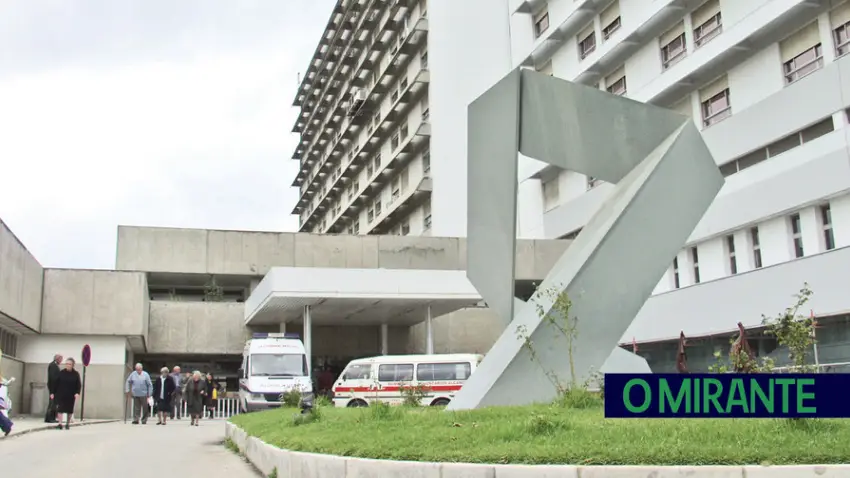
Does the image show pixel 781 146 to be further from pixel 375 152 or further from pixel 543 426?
pixel 375 152

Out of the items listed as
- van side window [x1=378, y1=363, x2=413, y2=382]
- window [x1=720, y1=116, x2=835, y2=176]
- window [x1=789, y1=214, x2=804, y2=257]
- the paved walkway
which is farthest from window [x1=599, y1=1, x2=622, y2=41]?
the paved walkway

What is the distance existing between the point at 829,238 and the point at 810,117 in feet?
11.6

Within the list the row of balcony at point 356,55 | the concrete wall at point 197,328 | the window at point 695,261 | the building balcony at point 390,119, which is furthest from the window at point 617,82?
the row of balcony at point 356,55

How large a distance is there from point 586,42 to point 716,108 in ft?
30.4

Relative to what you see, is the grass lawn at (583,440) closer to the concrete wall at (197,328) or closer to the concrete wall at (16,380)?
the concrete wall at (16,380)

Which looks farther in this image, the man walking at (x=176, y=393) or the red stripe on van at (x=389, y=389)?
the man walking at (x=176, y=393)

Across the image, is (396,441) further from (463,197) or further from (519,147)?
(463,197)

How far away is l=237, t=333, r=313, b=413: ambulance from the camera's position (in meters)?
22.3

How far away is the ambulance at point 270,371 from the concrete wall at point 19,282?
6.55 m

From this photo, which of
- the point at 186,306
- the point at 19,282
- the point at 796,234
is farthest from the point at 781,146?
the point at 186,306

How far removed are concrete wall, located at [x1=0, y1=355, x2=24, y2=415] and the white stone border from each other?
735 inches

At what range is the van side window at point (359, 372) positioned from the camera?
21.8 m

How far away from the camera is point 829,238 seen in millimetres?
23875

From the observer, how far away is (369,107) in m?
57.6
